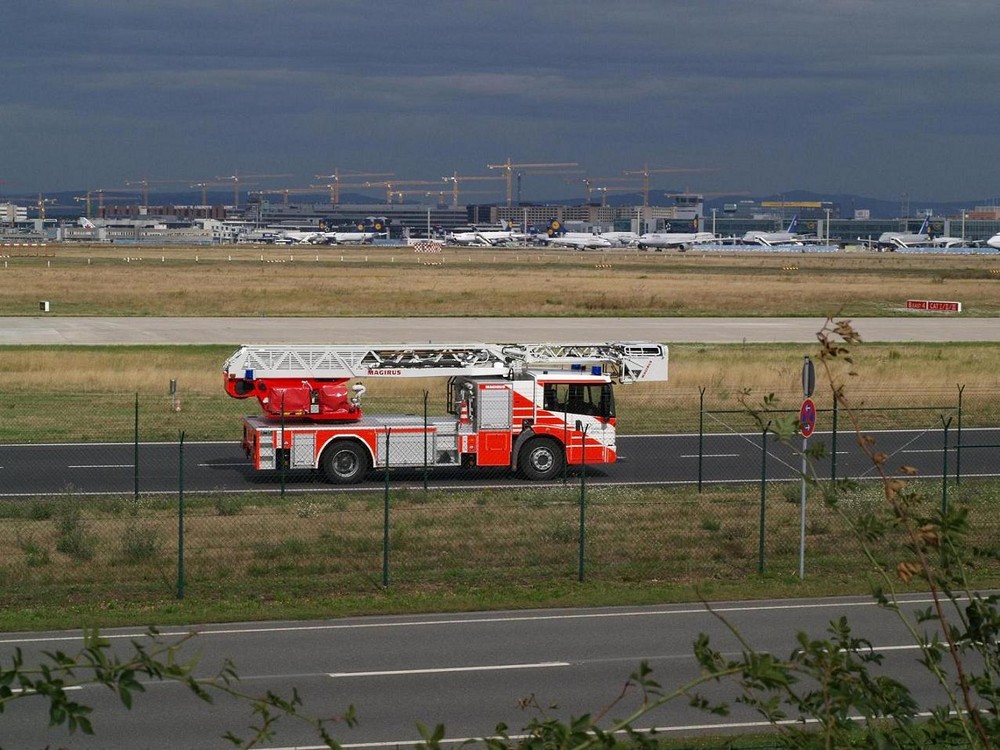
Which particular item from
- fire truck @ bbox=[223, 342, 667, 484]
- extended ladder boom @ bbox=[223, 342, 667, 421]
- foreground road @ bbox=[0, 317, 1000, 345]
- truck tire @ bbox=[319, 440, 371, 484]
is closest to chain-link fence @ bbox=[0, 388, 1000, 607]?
truck tire @ bbox=[319, 440, 371, 484]

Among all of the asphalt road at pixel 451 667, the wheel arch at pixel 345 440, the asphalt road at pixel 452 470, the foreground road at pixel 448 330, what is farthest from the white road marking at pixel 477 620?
the foreground road at pixel 448 330

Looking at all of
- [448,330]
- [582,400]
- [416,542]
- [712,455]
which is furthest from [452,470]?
[448,330]

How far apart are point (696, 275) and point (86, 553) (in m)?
99.8

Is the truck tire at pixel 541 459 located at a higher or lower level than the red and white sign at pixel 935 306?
lower

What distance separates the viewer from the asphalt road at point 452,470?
2686cm

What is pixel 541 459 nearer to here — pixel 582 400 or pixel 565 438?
pixel 565 438

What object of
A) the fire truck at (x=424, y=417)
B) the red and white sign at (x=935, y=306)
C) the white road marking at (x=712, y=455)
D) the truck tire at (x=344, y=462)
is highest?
the red and white sign at (x=935, y=306)

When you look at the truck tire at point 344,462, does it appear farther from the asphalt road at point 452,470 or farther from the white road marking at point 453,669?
the white road marking at point 453,669

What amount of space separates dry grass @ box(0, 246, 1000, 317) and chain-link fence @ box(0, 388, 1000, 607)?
40.4m

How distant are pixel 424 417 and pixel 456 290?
6061cm

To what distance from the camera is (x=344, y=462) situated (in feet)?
86.2

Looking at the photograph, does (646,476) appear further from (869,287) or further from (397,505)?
(869,287)

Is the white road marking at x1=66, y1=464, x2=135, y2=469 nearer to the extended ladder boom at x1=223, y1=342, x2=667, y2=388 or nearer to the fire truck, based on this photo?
the fire truck

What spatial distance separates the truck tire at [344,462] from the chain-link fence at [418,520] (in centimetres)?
34
